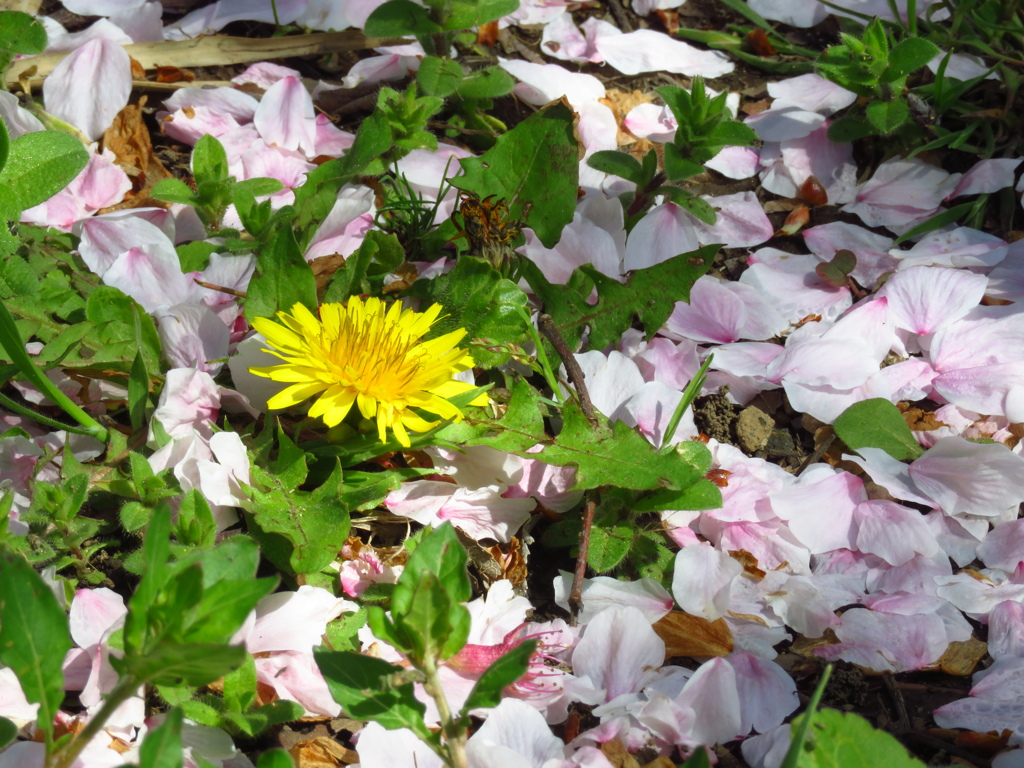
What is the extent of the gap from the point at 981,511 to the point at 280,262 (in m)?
1.32

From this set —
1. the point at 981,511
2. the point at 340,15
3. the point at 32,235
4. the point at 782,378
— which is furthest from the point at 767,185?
the point at 32,235

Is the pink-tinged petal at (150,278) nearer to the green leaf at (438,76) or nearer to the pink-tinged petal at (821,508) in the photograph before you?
the green leaf at (438,76)

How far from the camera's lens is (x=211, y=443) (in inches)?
58.4

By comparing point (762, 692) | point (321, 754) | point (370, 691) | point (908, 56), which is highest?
point (908, 56)

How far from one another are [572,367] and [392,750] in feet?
2.44

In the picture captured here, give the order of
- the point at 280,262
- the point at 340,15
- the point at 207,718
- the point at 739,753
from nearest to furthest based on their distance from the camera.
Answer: the point at 207,718 → the point at 739,753 → the point at 280,262 → the point at 340,15

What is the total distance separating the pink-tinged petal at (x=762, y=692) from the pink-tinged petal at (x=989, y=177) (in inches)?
51.3

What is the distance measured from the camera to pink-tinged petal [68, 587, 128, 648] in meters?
1.41

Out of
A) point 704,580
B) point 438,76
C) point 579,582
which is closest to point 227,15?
point 438,76

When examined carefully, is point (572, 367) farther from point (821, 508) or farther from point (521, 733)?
point (521, 733)

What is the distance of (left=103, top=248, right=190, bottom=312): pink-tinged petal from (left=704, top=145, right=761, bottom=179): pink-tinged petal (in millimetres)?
1172

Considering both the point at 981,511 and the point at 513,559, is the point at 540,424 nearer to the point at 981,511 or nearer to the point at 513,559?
the point at 513,559

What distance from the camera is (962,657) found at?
152 cm

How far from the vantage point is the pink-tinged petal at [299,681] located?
4.56 feet
